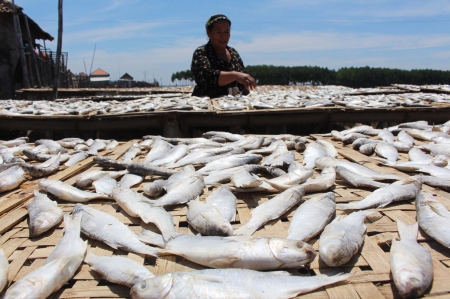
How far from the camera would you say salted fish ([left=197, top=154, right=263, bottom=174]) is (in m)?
2.90

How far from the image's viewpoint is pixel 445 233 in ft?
5.31

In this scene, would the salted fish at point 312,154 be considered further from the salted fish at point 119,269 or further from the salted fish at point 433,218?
the salted fish at point 119,269

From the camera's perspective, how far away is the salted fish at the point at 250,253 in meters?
1.37

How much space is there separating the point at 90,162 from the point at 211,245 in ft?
7.48

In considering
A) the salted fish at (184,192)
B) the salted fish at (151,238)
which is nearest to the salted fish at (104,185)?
the salted fish at (184,192)

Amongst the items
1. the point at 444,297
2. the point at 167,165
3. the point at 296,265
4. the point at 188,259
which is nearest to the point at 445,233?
the point at 444,297

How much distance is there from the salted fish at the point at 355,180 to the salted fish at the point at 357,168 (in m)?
0.10

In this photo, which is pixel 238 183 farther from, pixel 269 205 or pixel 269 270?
pixel 269 270

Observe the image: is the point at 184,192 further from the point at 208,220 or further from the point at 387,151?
the point at 387,151

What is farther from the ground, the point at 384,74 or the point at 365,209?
the point at 384,74

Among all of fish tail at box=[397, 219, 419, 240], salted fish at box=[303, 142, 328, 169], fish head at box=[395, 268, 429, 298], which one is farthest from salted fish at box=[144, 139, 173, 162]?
fish head at box=[395, 268, 429, 298]

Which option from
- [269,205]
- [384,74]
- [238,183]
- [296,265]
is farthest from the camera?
[384,74]

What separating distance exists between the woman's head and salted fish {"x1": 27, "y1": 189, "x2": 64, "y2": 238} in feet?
16.1

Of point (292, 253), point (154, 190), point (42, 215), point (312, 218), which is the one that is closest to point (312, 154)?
point (312, 218)
